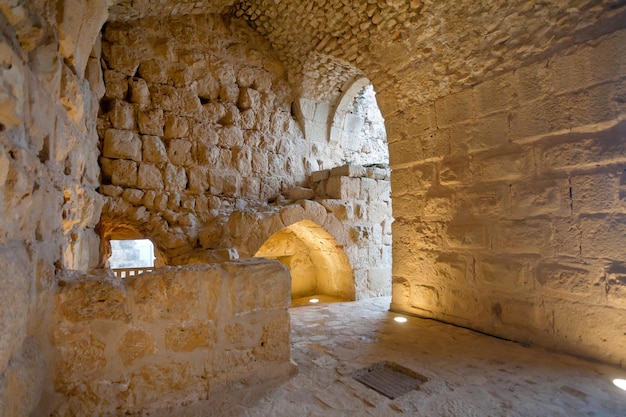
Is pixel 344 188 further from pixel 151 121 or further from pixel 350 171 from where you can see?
pixel 151 121

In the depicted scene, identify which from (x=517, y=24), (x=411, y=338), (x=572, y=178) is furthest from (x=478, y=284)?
(x=517, y=24)

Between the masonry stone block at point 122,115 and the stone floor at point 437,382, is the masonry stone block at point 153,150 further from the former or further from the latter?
the stone floor at point 437,382

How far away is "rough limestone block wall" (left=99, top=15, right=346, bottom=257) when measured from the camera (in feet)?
13.6

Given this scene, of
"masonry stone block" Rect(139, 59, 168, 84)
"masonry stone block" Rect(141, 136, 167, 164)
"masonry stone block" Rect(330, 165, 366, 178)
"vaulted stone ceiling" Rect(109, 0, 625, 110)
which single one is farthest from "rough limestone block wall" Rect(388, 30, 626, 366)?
"masonry stone block" Rect(139, 59, 168, 84)

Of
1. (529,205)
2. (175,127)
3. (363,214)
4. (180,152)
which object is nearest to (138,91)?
(175,127)

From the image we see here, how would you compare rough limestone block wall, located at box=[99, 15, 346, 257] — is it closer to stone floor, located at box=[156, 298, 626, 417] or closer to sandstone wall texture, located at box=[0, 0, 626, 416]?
sandstone wall texture, located at box=[0, 0, 626, 416]

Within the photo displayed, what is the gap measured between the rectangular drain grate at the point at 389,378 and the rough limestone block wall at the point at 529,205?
1176mm

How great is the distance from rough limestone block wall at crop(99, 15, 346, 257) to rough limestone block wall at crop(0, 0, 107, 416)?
208 centimetres

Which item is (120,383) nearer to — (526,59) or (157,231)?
(157,231)

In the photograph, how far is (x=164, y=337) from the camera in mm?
1838

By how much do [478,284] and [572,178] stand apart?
1.15 metres

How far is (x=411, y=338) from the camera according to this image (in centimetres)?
294

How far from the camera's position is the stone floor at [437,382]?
1.79m

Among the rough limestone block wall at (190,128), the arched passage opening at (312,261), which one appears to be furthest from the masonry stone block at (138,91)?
the arched passage opening at (312,261)
